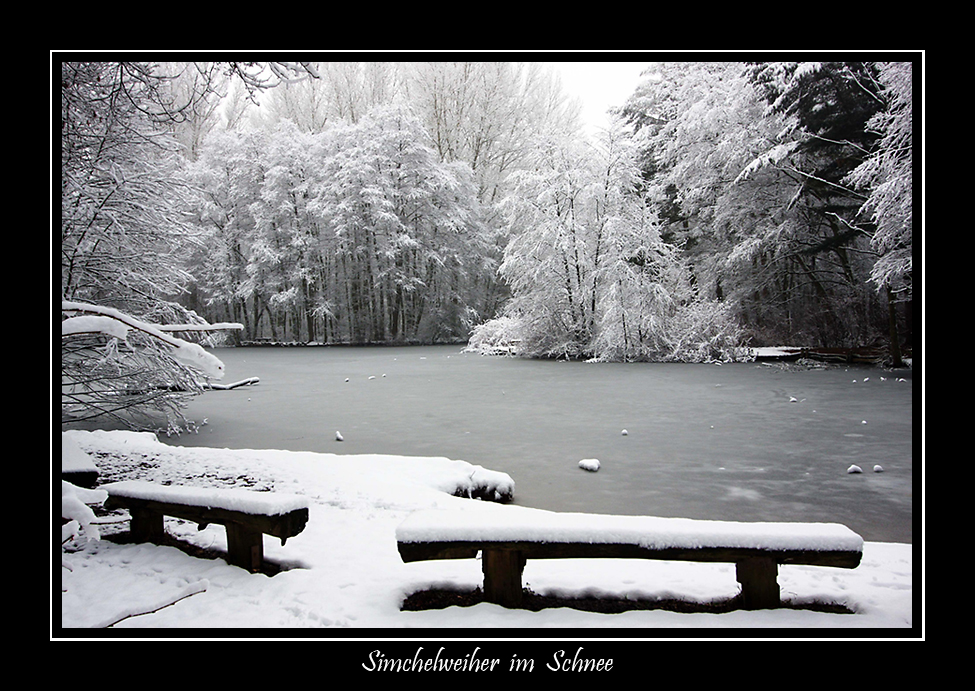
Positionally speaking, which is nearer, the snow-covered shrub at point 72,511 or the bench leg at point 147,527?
the snow-covered shrub at point 72,511

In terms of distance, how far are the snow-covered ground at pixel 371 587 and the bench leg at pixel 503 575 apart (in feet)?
0.15

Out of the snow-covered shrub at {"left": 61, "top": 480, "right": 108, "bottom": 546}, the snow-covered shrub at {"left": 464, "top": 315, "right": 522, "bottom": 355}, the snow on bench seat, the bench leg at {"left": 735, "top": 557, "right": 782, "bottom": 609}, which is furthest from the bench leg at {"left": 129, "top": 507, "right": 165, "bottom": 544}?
the snow-covered shrub at {"left": 464, "top": 315, "right": 522, "bottom": 355}

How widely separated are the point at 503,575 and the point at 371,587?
0.58 m

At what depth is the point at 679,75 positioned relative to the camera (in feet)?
64.1

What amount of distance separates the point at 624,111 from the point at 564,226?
8.33m

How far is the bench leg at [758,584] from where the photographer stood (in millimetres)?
2076

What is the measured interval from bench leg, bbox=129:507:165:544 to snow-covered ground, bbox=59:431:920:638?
0.06 metres

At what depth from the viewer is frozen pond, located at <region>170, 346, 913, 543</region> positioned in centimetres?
411

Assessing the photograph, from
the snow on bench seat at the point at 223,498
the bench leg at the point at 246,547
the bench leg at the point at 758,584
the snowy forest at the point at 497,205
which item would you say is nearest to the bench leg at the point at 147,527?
the snow on bench seat at the point at 223,498

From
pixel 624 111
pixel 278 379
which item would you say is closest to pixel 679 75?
pixel 624 111

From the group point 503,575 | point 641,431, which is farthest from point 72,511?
point 641,431

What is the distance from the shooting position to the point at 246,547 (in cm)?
254

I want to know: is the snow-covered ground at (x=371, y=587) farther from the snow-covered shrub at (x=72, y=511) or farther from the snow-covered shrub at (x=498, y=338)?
the snow-covered shrub at (x=498, y=338)
